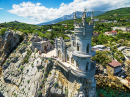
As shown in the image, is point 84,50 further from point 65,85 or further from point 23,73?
point 23,73

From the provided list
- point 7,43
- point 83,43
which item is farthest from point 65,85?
point 7,43

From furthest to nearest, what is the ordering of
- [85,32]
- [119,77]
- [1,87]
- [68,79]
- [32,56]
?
[119,77], [1,87], [32,56], [68,79], [85,32]

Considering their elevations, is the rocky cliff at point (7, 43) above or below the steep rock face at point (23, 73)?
above

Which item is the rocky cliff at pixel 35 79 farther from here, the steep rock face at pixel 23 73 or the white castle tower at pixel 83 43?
the white castle tower at pixel 83 43

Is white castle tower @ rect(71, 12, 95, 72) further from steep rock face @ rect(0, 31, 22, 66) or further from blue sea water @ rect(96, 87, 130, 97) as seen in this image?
steep rock face @ rect(0, 31, 22, 66)

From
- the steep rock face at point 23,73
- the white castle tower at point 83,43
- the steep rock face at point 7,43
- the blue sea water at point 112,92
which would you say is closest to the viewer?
the white castle tower at point 83,43

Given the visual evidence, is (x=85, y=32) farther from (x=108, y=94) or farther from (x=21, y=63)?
(x=108, y=94)

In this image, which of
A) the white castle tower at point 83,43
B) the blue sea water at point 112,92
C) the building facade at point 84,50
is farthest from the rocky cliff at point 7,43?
the blue sea water at point 112,92

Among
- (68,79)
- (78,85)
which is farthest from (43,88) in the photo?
(78,85)
